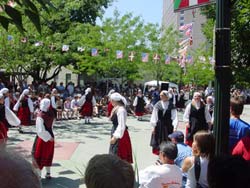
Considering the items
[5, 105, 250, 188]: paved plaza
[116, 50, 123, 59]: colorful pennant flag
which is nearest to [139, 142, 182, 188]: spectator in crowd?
[5, 105, 250, 188]: paved plaza

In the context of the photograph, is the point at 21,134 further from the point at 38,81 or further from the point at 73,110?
the point at 38,81

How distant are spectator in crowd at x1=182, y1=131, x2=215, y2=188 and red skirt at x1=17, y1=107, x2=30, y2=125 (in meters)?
10.8

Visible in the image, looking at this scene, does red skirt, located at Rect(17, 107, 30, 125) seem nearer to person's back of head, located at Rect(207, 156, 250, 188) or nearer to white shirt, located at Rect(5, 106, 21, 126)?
white shirt, located at Rect(5, 106, 21, 126)

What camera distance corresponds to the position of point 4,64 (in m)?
19.2

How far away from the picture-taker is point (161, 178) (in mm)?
4105

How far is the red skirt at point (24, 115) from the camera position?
1398 cm

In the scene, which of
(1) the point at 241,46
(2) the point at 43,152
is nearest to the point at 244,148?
(1) the point at 241,46

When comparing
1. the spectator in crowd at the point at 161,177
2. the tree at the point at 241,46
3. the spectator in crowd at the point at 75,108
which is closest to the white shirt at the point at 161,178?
the spectator in crowd at the point at 161,177

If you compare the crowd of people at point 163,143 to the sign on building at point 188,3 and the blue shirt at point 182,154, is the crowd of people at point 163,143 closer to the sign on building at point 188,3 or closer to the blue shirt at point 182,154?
the blue shirt at point 182,154

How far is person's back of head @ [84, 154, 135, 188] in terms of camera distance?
1.74 meters

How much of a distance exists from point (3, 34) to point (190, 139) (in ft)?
41.5

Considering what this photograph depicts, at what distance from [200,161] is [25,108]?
11.1 metres

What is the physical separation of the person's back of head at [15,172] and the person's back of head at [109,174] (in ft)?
1.89

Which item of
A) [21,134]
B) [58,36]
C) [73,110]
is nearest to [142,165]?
[21,134]
